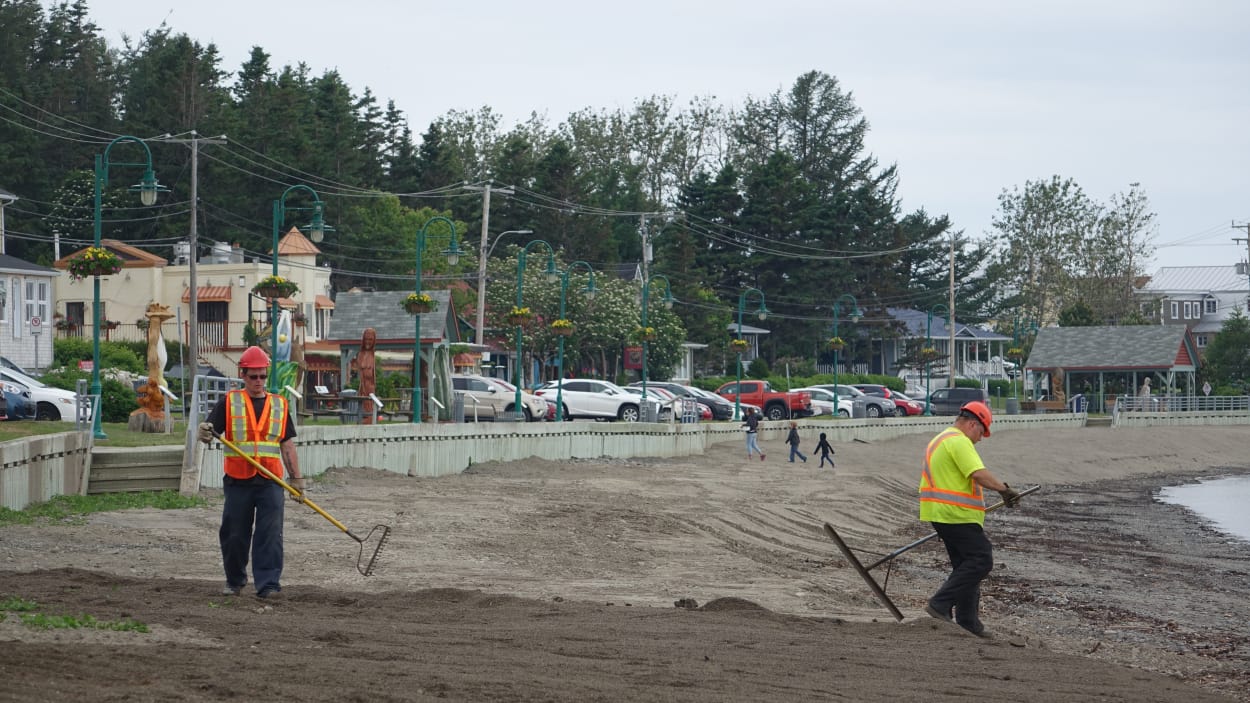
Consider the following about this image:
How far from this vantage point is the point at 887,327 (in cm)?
9281

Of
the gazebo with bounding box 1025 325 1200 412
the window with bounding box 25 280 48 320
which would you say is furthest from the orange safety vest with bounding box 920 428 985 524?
the gazebo with bounding box 1025 325 1200 412

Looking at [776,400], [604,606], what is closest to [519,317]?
[776,400]

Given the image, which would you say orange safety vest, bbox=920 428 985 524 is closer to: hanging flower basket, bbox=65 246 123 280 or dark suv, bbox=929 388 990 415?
hanging flower basket, bbox=65 246 123 280

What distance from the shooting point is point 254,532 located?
11211 mm

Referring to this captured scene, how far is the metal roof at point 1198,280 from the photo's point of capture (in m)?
128

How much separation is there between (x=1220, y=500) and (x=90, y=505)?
1196 inches

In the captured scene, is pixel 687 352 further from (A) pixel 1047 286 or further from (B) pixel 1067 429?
(A) pixel 1047 286

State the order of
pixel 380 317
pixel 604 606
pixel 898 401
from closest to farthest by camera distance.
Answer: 1. pixel 604 606
2. pixel 380 317
3. pixel 898 401

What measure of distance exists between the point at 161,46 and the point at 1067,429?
54589mm

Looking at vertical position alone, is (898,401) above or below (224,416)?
below

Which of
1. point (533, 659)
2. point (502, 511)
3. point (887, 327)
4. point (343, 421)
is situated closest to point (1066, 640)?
point (533, 659)

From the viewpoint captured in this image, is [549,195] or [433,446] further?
[549,195]

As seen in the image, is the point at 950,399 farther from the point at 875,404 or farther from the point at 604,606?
the point at 604,606

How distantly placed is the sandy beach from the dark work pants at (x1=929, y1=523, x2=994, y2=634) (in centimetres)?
26
